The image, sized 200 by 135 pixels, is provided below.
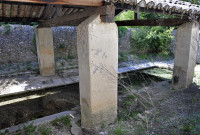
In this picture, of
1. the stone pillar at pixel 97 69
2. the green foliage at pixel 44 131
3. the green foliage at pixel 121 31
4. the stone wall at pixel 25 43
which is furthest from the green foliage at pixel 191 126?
the green foliage at pixel 121 31

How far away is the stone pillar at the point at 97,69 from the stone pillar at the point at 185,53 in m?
2.70

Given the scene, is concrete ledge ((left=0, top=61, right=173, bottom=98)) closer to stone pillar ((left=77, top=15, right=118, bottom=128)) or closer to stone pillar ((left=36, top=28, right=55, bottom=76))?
stone pillar ((left=36, top=28, right=55, bottom=76))

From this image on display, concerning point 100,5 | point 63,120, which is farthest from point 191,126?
point 100,5

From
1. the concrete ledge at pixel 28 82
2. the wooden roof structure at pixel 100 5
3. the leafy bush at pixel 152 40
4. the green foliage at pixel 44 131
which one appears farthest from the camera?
the leafy bush at pixel 152 40

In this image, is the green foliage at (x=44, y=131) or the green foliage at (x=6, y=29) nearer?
the green foliage at (x=44, y=131)

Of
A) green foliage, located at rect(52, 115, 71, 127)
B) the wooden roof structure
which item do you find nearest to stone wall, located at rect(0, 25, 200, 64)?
the wooden roof structure

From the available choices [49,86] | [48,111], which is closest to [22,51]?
[49,86]

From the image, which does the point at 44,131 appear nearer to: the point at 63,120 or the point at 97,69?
the point at 63,120

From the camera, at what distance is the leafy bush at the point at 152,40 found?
10.9 m

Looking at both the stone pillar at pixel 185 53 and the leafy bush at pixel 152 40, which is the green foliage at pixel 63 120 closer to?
the stone pillar at pixel 185 53

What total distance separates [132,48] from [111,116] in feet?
31.0

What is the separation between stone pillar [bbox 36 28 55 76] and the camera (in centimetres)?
662

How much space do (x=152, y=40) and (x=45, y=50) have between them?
26.1 ft

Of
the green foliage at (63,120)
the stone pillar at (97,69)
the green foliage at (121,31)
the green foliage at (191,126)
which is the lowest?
the green foliage at (63,120)
